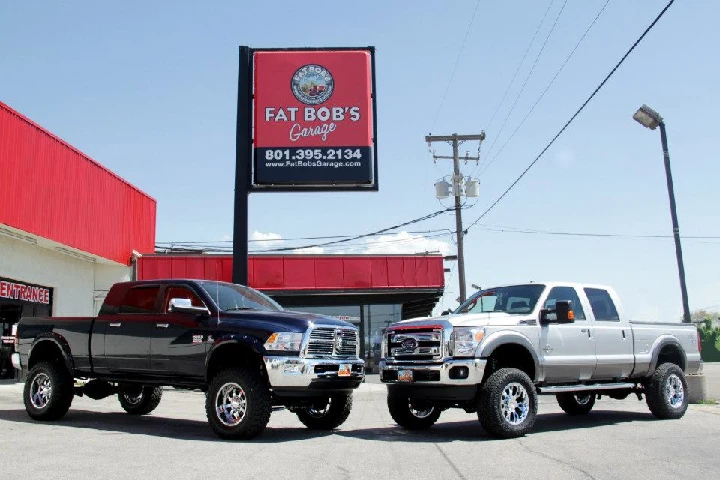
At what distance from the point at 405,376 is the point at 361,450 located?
158 centimetres

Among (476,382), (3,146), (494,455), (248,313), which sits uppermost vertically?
(3,146)

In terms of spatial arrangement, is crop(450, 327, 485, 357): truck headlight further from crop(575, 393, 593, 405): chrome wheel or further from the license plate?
crop(575, 393, 593, 405): chrome wheel

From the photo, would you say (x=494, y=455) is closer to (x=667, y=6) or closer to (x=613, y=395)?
(x=613, y=395)

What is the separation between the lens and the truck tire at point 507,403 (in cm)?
910

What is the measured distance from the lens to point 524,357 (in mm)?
10133

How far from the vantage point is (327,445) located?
8.86 meters

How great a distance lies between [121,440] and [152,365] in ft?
4.37

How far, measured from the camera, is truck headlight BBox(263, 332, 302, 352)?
9.18 m

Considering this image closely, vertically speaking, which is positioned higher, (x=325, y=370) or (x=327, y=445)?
(x=325, y=370)

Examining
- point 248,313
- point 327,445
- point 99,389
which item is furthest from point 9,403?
point 327,445

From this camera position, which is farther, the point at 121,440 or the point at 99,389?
the point at 99,389

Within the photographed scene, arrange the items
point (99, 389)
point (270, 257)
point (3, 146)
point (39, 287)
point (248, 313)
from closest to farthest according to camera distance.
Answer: point (248, 313) → point (99, 389) → point (3, 146) → point (39, 287) → point (270, 257)

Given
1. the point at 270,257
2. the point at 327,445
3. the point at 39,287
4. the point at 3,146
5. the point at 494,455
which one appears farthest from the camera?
the point at 270,257

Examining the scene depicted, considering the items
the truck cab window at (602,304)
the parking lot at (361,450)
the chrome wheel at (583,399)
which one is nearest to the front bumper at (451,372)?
the parking lot at (361,450)
